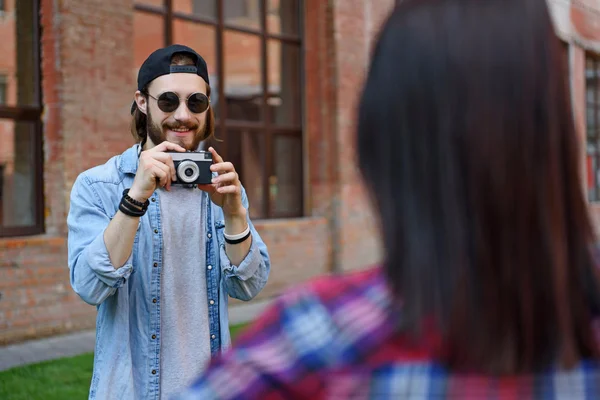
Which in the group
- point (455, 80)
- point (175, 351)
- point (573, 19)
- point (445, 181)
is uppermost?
point (573, 19)

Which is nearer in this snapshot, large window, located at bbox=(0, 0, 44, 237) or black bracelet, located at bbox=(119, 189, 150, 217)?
black bracelet, located at bbox=(119, 189, 150, 217)

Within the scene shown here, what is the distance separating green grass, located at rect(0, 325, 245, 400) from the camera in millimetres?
5207

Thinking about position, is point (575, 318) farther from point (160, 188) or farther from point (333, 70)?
point (333, 70)

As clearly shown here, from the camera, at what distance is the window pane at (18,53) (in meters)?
7.51

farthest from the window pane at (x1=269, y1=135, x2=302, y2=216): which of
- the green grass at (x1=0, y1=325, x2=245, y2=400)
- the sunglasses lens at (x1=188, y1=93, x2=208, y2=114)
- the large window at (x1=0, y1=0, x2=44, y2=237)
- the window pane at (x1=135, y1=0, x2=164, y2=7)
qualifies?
the sunglasses lens at (x1=188, y1=93, x2=208, y2=114)

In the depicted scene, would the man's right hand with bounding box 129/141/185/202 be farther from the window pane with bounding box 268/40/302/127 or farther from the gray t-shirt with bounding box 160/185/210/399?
the window pane with bounding box 268/40/302/127

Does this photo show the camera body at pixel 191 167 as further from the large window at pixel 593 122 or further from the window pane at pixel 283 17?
the large window at pixel 593 122

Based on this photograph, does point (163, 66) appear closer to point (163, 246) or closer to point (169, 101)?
point (169, 101)

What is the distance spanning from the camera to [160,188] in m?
2.66

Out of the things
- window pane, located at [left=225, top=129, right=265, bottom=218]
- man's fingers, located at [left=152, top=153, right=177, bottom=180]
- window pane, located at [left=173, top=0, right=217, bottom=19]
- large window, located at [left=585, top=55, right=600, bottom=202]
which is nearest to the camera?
man's fingers, located at [left=152, top=153, right=177, bottom=180]

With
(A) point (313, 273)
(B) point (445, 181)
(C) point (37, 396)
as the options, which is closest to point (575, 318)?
(B) point (445, 181)

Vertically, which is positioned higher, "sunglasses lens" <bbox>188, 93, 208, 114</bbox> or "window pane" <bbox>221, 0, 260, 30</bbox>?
"window pane" <bbox>221, 0, 260, 30</bbox>

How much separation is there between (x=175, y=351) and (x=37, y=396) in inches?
125

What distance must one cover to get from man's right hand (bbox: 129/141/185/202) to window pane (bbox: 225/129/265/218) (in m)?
7.38
